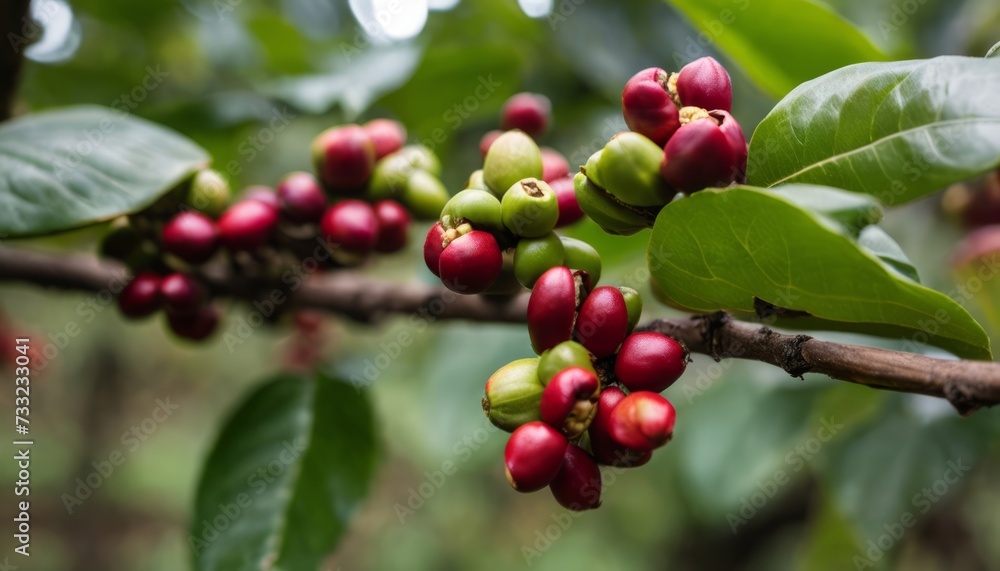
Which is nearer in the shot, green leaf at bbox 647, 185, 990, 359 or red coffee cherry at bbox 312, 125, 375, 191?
green leaf at bbox 647, 185, 990, 359

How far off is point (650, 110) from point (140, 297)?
819 mm

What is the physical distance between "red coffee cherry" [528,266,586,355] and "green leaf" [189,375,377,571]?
2.24 ft

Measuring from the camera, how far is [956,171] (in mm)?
601

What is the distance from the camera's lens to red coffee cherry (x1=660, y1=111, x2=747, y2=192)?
0.61 metres

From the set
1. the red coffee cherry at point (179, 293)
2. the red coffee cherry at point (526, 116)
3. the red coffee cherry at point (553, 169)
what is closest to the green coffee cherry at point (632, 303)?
the red coffee cherry at point (553, 169)

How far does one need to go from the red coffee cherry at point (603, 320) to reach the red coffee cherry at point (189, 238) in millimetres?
621

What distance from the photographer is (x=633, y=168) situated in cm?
64

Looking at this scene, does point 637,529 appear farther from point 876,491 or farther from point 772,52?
point 772,52

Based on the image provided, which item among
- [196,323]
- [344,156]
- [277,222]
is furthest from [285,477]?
[344,156]

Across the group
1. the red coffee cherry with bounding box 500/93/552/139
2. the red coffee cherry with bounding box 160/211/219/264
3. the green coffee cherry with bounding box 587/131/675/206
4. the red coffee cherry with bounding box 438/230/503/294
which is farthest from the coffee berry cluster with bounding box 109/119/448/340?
the green coffee cherry with bounding box 587/131/675/206

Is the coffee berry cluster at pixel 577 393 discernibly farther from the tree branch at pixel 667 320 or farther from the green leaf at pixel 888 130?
the green leaf at pixel 888 130

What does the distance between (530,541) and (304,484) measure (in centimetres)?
474

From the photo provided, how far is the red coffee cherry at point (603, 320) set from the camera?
2.22 ft

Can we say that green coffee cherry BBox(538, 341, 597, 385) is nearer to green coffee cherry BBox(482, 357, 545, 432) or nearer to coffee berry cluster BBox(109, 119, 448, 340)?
green coffee cherry BBox(482, 357, 545, 432)
